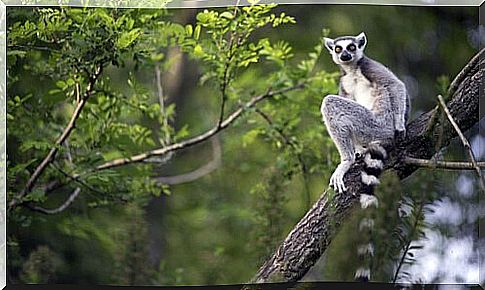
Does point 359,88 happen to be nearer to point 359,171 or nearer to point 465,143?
point 359,171

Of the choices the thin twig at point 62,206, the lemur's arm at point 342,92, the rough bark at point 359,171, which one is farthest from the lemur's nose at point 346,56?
the thin twig at point 62,206

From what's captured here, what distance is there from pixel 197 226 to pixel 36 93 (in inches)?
38.7

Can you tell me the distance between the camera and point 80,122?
11.2ft

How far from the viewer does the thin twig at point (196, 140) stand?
3.50 metres

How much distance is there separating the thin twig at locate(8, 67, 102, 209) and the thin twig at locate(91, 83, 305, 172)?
0.21 m

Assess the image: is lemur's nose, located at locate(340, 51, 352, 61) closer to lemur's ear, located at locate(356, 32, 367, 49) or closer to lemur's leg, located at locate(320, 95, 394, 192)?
lemur's ear, located at locate(356, 32, 367, 49)

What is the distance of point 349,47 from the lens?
3084 millimetres

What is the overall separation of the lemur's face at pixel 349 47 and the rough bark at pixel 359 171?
39 cm

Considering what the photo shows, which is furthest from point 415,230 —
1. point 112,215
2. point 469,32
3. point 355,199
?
point 112,215

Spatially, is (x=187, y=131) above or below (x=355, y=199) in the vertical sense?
above

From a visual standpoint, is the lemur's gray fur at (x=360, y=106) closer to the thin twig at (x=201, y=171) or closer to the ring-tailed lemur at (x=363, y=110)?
→ the ring-tailed lemur at (x=363, y=110)

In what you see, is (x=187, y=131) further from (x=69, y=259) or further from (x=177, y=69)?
(x=69, y=259)

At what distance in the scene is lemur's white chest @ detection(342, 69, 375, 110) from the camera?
3027mm

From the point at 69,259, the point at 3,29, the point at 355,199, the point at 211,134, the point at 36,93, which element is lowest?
the point at 69,259
